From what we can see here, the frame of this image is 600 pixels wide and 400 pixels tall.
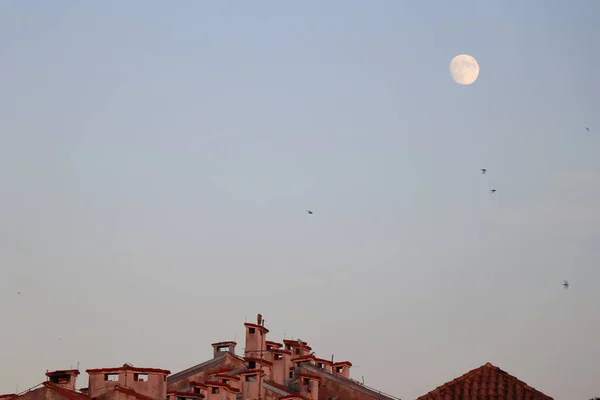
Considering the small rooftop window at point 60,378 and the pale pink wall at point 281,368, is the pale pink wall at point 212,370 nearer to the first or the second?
the pale pink wall at point 281,368

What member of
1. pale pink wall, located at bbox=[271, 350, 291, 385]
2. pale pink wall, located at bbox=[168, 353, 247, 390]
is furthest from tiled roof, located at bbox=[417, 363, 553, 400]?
pale pink wall, located at bbox=[271, 350, 291, 385]

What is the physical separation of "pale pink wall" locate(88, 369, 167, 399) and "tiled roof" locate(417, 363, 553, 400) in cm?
1458

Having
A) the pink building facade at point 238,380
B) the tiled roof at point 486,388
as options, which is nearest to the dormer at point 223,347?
the pink building facade at point 238,380

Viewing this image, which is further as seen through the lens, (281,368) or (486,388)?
(281,368)

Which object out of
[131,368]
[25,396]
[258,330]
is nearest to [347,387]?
[258,330]

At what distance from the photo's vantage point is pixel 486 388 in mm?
36438

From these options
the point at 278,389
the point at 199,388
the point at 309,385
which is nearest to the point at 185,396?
the point at 199,388

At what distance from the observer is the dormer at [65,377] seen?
4736cm

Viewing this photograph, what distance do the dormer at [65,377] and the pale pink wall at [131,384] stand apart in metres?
1.34

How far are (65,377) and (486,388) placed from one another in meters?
19.0

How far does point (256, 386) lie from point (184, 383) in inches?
184

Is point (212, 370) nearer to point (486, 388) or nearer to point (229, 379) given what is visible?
point (229, 379)

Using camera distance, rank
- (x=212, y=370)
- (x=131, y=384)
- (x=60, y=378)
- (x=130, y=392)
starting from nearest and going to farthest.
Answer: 1. (x=130, y=392)
2. (x=131, y=384)
3. (x=60, y=378)
4. (x=212, y=370)

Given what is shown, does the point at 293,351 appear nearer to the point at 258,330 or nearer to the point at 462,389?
the point at 258,330
